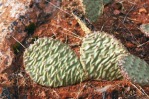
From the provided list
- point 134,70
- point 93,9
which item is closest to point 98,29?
point 93,9

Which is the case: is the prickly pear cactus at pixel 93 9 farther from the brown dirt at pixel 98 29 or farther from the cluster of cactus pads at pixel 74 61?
the cluster of cactus pads at pixel 74 61

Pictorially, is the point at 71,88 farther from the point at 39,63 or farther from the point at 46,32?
the point at 46,32

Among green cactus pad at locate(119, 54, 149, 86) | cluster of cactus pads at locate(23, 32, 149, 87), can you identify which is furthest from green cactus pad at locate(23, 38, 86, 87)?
green cactus pad at locate(119, 54, 149, 86)

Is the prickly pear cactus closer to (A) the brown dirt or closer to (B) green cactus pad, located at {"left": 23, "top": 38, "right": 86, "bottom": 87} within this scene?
(A) the brown dirt

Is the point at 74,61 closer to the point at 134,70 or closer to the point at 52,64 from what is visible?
the point at 52,64

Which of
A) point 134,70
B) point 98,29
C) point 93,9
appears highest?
point 93,9

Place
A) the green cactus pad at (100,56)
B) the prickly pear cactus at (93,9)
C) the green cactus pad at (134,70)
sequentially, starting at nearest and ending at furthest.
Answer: the green cactus pad at (134,70)
the green cactus pad at (100,56)
the prickly pear cactus at (93,9)

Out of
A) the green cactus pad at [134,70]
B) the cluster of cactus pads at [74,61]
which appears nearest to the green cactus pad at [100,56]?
the cluster of cactus pads at [74,61]
